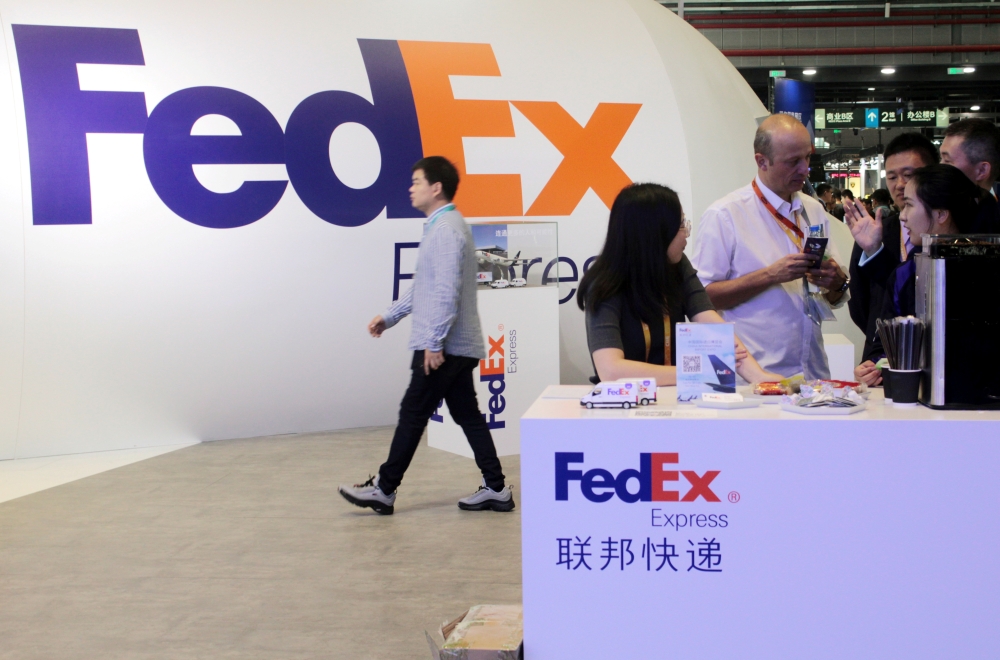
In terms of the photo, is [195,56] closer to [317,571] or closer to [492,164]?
[492,164]

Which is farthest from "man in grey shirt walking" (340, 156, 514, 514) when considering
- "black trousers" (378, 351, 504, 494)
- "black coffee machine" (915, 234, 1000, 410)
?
"black coffee machine" (915, 234, 1000, 410)

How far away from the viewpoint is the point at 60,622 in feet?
9.50

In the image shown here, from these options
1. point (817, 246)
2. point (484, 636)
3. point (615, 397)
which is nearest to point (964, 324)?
point (615, 397)

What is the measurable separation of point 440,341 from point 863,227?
1.69 meters

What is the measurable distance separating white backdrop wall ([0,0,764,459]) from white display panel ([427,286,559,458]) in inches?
31.9

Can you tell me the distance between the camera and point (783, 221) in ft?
9.70

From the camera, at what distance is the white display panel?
5.02 meters

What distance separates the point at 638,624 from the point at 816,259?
1347 millimetres

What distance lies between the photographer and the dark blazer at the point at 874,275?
292cm

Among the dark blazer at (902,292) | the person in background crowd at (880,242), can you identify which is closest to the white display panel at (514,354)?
the person in background crowd at (880,242)

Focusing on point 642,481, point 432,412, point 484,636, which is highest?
point 642,481

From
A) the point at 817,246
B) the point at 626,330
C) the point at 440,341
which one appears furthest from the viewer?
the point at 440,341

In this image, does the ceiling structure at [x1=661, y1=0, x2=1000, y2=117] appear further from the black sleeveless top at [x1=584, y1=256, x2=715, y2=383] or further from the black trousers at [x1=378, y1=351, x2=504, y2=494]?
the black sleeveless top at [x1=584, y1=256, x2=715, y2=383]

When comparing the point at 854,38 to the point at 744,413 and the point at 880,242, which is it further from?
the point at 744,413
